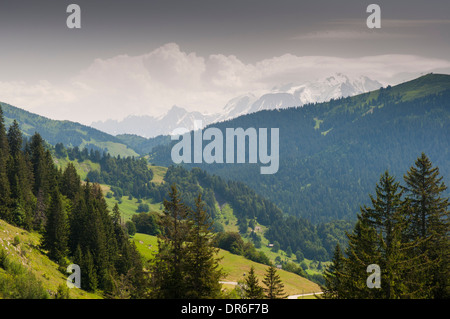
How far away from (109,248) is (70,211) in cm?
1482

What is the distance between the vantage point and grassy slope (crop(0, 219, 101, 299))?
48.0 m

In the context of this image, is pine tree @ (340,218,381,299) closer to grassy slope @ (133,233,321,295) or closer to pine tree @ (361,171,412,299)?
pine tree @ (361,171,412,299)

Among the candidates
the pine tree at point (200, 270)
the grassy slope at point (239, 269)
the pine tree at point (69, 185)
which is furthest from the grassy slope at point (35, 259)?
the grassy slope at point (239, 269)

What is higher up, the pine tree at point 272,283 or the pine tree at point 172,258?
the pine tree at point 172,258

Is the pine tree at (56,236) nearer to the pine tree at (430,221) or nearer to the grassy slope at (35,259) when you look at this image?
the grassy slope at (35,259)

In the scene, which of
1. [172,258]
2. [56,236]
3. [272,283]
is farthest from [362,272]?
[56,236]

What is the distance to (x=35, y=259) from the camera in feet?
178

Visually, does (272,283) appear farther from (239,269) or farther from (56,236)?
(239,269)

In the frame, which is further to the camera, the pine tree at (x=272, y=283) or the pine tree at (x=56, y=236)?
the pine tree at (x=56, y=236)

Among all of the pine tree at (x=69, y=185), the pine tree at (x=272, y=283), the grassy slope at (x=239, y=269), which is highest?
the pine tree at (x=69, y=185)

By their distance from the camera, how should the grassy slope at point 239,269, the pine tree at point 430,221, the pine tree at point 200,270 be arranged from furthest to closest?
the grassy slope at point 239,269
the pine tree at point 430,221
the pine tree at point 200,270

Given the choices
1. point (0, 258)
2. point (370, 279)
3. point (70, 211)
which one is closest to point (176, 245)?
point (370, 279)

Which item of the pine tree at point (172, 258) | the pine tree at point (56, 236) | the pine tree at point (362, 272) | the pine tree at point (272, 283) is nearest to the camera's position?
the pine tree at point (362, 272)

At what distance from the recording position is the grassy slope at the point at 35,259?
48031 mm
